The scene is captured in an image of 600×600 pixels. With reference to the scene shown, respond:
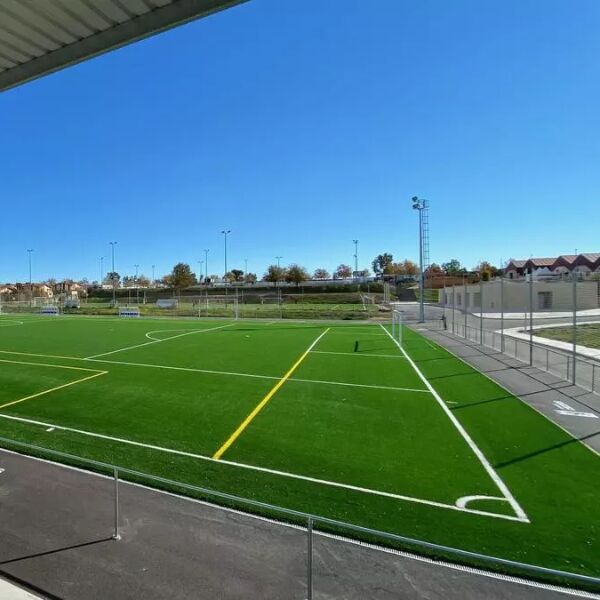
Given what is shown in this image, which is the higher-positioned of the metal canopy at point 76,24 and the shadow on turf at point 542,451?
the metal canopy at point 76,24

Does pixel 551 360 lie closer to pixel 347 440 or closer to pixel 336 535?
pixel 347 440

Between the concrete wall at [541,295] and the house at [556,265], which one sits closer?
the concrete wall at [541,295]

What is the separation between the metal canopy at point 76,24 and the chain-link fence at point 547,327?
13.6 m

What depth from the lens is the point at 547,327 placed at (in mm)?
33625

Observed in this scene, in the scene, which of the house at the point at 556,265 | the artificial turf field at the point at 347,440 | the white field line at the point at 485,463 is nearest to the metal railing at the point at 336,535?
the artificial turf field at the point at 347,440

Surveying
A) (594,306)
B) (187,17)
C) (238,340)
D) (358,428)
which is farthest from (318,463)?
(594,306)

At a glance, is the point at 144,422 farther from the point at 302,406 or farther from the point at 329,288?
the point at 329,288

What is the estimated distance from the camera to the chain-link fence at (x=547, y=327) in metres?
17.2

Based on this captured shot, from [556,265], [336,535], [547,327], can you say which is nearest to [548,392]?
[336,535]

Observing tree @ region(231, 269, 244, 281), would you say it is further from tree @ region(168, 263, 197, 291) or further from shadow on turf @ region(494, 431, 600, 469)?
shadow on turf @ region(494, 431, 600, 469)

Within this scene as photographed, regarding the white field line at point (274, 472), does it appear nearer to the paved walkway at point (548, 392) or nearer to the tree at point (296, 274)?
the paved walkway at point (548, 392)

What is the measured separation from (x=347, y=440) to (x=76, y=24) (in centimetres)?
873

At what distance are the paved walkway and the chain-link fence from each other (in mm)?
586

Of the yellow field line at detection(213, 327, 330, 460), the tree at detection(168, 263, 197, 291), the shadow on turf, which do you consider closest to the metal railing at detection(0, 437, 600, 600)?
the yellow field line at detection(213, 327, 330, 460)
